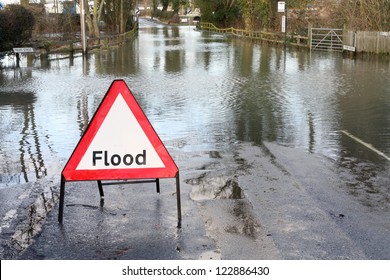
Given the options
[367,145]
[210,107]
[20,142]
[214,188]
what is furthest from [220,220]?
[210,107]

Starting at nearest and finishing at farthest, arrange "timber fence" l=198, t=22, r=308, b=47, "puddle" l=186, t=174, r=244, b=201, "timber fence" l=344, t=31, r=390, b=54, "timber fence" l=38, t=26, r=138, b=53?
"puddle" l=186, t=174, r=244, b=201 → "timber fence" l=344, t=31, r=390, b=54 → "timber fence" l=38, t=26, r=138, b=53 → "timber fence" l=198, t=22, r=308, b=47

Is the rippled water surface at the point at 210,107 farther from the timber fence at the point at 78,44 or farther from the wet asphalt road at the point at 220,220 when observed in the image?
the timber fence at the point at 78,44

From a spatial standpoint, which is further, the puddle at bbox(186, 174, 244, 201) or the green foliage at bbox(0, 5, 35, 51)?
the green foliage at bbox(0, 5, 35, 51)

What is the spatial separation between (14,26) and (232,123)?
20.8 m

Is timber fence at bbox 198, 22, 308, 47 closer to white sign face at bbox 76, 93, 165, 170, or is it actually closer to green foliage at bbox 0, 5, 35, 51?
green foliage at bbox 0, 5, 35, 51

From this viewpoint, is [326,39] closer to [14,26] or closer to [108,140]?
[14,26]

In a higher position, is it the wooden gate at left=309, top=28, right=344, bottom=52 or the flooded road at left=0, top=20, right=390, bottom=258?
the wooden gate at left=309, top=28, right=344, bottom=52

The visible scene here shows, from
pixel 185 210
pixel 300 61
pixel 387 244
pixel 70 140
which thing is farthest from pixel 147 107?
pixel 300 61

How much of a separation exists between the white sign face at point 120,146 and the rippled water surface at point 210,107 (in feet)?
7.06

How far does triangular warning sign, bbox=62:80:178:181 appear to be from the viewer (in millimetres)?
5410


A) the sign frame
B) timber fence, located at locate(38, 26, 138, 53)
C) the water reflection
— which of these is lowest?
the water reflection

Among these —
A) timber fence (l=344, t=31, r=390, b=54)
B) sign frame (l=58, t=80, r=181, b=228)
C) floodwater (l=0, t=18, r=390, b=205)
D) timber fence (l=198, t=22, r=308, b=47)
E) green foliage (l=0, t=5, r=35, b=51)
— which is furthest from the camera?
timber fence (l=198, t=22, r=308, b=47)

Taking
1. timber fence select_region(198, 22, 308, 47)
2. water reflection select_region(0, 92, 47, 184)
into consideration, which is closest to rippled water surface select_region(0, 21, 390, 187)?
water reflection select_region(0, 92, 47, 184)

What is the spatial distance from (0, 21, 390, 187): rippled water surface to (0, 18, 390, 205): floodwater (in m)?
0.02
